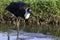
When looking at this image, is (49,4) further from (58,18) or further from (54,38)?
(54,38)

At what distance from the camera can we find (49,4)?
37.4 ft

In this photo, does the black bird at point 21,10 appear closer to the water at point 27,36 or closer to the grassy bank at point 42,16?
the water at point 27,36

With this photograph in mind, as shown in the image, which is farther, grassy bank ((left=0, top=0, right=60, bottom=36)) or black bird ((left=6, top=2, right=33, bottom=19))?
grassy bank ((left=0, top=0, right=60, bottom=36))

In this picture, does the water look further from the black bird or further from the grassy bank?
the grassy bank

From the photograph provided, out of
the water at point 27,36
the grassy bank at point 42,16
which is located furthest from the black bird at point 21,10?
the grassy bank at point 42,16

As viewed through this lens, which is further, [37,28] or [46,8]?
[46,8]

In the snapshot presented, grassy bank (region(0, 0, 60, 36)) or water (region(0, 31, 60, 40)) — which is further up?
grassy bank (region(0, 0, 60, 36))

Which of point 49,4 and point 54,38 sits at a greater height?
point 49,4

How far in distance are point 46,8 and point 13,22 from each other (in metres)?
1.42

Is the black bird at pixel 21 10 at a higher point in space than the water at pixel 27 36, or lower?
higher

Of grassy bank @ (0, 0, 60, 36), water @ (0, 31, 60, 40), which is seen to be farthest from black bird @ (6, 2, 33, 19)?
grassy bank @ (0, 0, 60, 36)

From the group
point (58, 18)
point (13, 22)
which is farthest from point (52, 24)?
point (13, 22)

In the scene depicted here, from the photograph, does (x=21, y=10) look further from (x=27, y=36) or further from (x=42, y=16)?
(x=42, y=16)

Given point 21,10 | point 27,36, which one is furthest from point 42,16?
point 21,10
